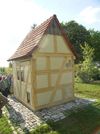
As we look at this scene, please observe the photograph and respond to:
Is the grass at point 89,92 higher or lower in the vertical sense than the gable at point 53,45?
lower

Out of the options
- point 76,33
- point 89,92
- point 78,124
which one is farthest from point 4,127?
point 76,33

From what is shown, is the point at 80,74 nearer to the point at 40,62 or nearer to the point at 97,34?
the point at 40,62

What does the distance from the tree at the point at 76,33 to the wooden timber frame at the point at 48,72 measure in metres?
29.1

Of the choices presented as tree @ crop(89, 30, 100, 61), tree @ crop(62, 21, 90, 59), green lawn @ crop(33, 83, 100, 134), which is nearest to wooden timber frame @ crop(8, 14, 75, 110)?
green lawn @ crop(33, 83, 100, 134)

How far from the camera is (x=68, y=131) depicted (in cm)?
889

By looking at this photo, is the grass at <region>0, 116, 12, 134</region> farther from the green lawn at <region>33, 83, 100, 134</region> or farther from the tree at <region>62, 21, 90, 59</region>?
the tree at <region>62, 21, 90, 59</region>

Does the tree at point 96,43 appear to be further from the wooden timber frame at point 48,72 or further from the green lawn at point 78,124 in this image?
the green lawn at point 78,124

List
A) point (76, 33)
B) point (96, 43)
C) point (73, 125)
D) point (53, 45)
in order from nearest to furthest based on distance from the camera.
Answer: point (73, 125) → point (53, 45) → point (76, 33) → point (96, 43)

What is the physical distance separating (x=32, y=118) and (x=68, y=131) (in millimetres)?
2646

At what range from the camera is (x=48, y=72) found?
12.9 metres

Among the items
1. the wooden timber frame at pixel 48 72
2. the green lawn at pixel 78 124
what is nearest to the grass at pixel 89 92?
the wooden timber frame at pixel 48 72

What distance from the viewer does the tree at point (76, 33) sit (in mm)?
43750

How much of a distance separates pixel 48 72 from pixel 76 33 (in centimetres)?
3285

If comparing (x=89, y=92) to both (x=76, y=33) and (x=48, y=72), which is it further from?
(x=76, y=33)
